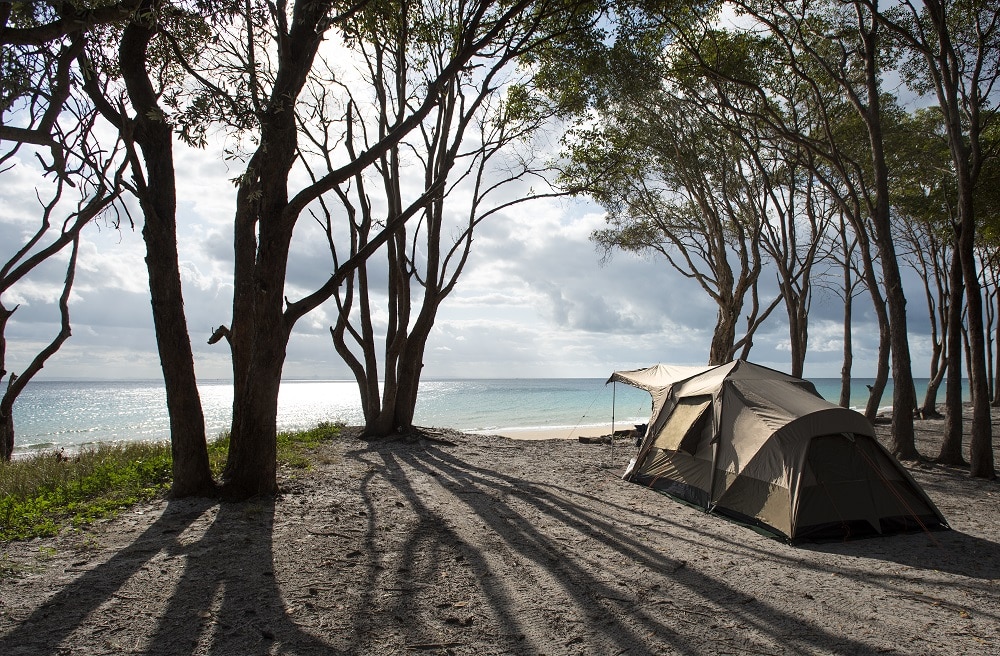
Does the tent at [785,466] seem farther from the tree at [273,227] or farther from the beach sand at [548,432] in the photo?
the beach sand at [548,432]

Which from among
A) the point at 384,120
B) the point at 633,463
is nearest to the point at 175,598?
the point at 633,463

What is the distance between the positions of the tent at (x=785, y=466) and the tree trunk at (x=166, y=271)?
20.0 ft

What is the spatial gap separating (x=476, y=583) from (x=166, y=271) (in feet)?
15.2

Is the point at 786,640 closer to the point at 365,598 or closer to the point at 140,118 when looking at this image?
the point at 365,598

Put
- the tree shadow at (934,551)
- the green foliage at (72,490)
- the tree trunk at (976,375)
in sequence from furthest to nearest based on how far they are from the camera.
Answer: the tree trunk at (976,375) < the green foliage at (72,490) < the tree shadow at (934,551)

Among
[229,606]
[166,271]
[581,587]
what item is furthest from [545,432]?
[229,606]

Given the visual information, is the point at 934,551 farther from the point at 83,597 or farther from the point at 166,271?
the point at 166,271

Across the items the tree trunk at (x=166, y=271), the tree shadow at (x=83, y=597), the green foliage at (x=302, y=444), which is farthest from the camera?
the green foliage at (x=302, y=444)

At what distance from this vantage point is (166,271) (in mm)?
6289

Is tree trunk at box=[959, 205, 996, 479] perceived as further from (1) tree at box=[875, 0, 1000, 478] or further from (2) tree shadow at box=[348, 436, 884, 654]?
(2) tree shadow at box=[348, 436, 884, 654]

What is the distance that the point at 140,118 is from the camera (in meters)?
6.22

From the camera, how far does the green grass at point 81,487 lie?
5.43 m

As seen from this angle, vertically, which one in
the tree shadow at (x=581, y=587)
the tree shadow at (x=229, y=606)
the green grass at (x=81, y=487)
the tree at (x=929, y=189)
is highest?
the tree at (x=929, y=189)

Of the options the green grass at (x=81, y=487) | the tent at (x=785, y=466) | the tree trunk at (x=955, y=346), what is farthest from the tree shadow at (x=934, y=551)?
the green grass at (x=81, y=487)
